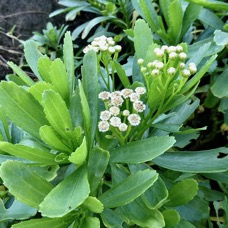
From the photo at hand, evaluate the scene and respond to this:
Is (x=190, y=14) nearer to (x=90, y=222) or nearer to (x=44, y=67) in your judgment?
(x=44, y=67)

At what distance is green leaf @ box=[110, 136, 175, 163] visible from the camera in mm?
902

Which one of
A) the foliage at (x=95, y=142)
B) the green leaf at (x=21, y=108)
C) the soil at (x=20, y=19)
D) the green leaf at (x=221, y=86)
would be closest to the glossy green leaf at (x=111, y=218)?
the foliage at (x=95, y=142)

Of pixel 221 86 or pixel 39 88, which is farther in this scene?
pixel 221 86

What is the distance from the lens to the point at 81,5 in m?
1.75

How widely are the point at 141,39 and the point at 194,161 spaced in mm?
327

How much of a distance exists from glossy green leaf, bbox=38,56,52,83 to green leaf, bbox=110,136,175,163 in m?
0.23

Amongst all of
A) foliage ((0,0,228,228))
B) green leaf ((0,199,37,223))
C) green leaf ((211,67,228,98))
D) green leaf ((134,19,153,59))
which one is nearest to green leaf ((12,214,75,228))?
foliage ((0,0,228,228))

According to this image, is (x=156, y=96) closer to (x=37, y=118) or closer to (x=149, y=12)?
(x=37, y=118)

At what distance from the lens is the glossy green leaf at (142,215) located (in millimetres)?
941

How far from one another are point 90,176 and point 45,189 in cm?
10

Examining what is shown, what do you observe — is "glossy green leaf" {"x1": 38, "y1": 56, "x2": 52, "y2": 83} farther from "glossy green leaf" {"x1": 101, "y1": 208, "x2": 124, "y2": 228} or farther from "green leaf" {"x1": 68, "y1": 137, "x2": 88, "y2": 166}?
"glossy green leaf" {"x1": 101, "y1": 208, "x2": 124, "y2": 228}

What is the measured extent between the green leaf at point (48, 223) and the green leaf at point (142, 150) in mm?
165

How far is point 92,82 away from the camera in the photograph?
991 millimetres

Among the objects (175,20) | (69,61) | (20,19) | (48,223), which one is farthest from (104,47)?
(20,19)
